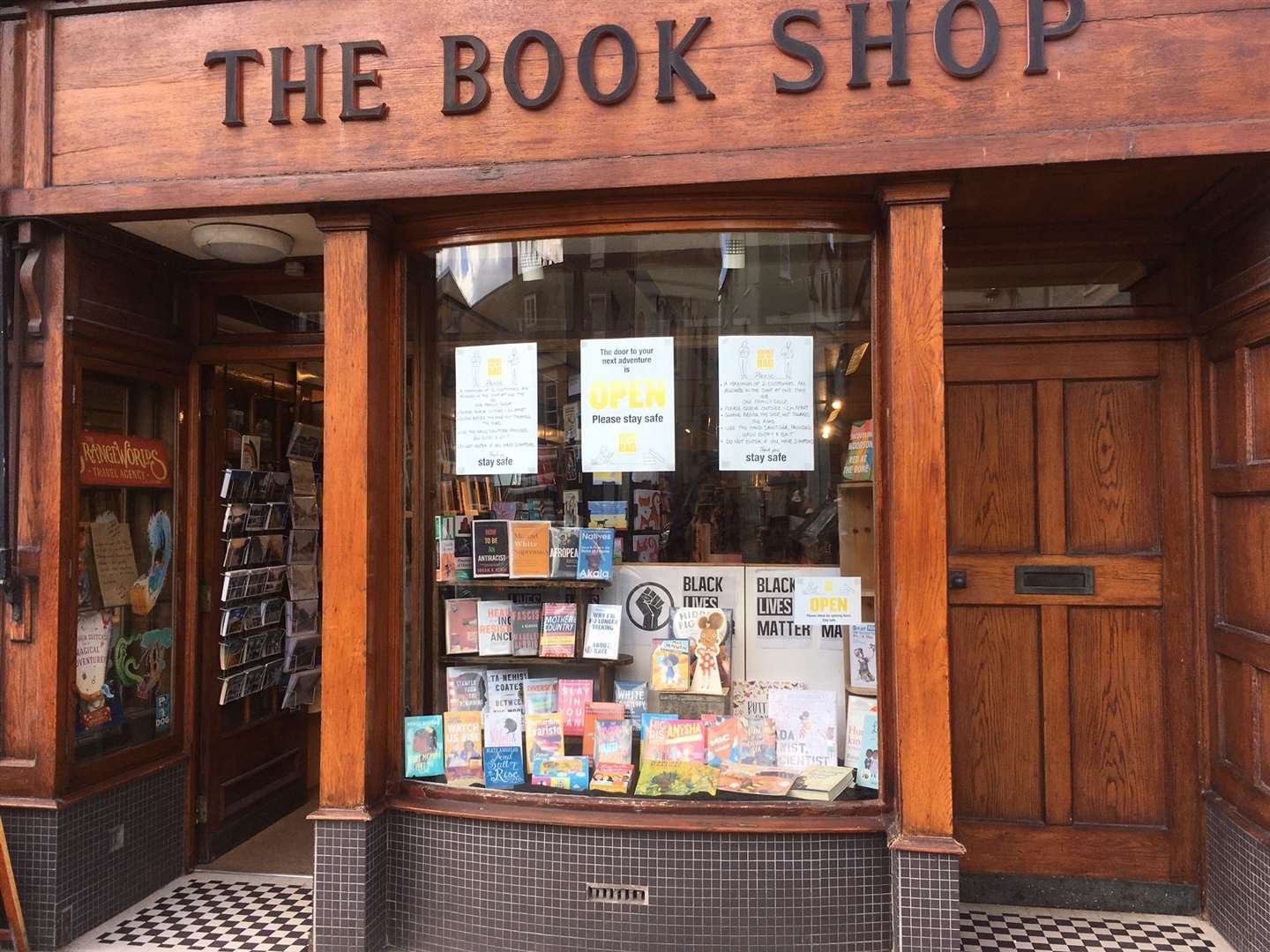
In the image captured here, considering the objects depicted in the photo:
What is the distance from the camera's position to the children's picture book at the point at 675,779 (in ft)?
11.3

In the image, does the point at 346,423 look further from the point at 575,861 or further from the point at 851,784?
the point at 851,784

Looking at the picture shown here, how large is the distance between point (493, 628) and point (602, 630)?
0.51m

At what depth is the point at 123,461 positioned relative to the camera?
13.3 feet

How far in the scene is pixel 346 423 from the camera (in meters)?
3.40

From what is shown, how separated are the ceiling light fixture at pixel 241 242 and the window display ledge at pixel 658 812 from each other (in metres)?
2.64

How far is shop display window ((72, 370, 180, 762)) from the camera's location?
12.6 ft

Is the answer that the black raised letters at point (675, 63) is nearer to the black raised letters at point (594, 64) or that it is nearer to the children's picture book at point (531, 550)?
the black raised letters at point (594, 64)

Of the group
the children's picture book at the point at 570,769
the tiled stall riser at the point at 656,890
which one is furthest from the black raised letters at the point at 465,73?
the tiled stall riser at the point at 656,890

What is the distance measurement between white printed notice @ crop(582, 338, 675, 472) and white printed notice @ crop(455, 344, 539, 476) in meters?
0.25

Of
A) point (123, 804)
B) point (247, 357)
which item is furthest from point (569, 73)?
point (123, 804)

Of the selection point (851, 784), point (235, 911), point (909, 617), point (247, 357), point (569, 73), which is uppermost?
point (569, 73)

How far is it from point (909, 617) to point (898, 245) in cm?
142

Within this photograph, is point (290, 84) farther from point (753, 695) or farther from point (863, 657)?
point (863, 657)

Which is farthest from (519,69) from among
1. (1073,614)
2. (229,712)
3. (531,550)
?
(229,712)
